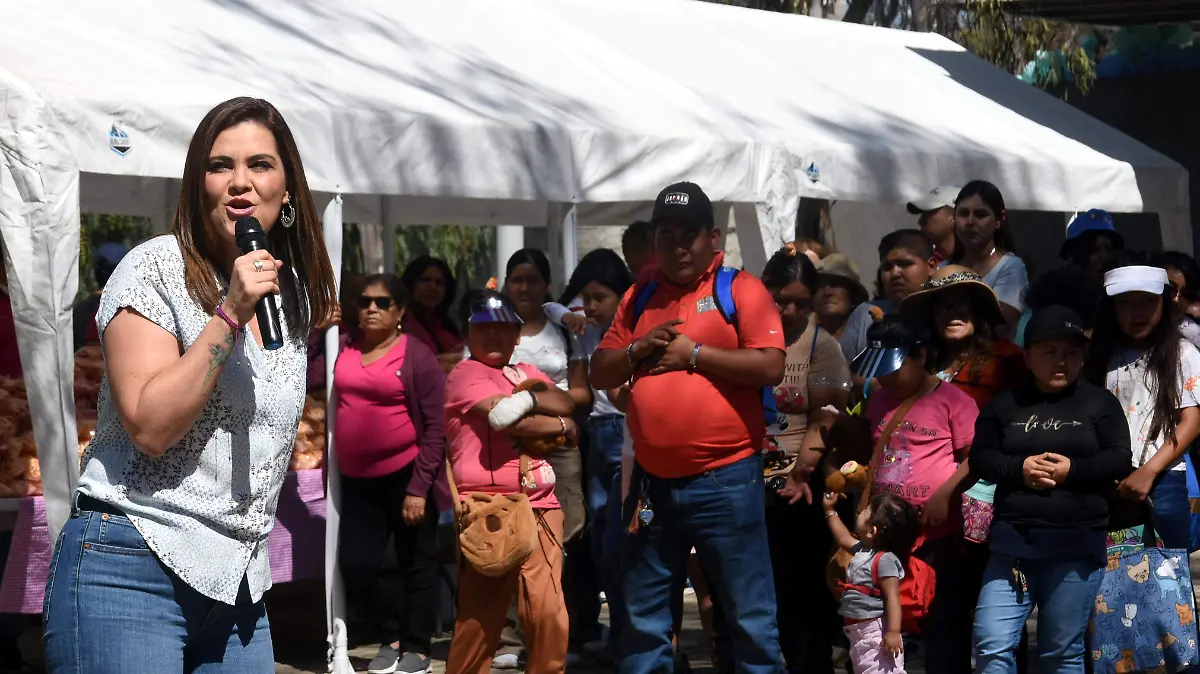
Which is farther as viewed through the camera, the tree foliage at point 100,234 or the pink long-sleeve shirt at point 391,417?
the tree foliage at point 100,234

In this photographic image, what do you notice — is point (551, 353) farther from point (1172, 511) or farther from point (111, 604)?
point (111, 604)

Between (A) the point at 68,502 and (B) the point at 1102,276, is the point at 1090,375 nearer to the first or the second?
(B) the point at 1102,276

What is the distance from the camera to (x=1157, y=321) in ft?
19.7

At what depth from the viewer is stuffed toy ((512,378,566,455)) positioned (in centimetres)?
665

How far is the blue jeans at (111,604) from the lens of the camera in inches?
106

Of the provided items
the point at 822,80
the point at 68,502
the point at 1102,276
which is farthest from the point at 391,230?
the point at 1102,276

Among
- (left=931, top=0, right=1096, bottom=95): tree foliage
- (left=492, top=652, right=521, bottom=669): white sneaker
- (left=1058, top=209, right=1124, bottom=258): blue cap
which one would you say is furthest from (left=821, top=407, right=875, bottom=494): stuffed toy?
(left=931, top=0, right=1096, bottom=95): tree foliage

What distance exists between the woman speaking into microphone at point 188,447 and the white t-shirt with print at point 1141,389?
388 cm

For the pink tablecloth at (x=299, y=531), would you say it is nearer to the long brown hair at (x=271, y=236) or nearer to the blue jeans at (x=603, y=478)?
the blue jeans at (x=603, y=478)

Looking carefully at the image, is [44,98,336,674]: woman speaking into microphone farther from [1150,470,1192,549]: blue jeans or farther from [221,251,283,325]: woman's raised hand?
[1150,470,1192,549]: blue jeans

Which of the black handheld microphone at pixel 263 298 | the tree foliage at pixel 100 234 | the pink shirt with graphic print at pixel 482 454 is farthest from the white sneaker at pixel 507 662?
the tree foliage at pixel 100 234

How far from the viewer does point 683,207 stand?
5.90 m

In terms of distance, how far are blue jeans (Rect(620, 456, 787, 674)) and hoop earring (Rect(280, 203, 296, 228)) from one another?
9.76ft

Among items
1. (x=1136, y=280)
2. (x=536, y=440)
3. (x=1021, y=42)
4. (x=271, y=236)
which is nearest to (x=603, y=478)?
(x=536, y=440)
